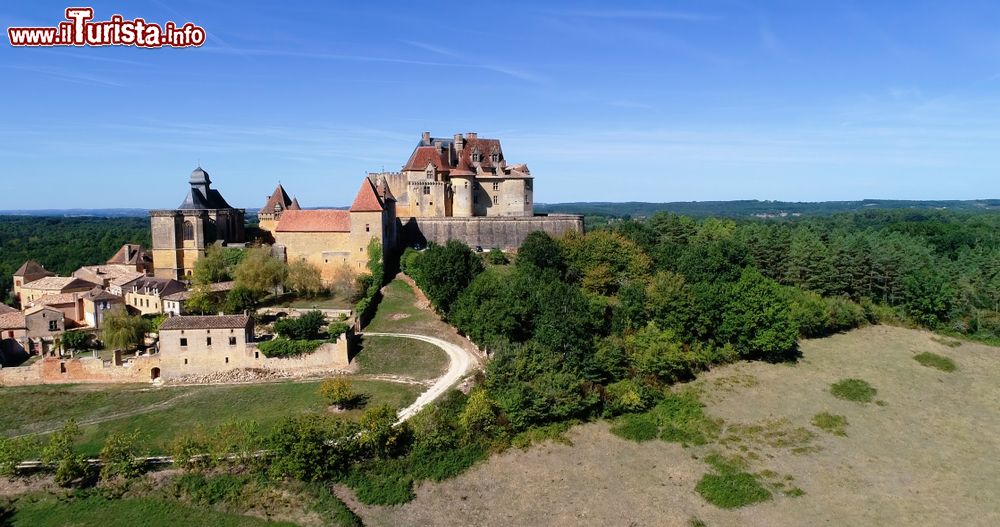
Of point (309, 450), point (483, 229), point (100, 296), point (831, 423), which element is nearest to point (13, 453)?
point (309, 450)

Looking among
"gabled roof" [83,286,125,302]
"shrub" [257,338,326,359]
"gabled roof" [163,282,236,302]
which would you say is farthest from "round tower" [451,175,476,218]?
"gabled roof" [83,286,125,302]

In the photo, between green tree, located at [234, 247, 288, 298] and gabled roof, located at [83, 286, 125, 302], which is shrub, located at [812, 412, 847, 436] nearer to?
green tree, located at [234, 247, 288, 298]

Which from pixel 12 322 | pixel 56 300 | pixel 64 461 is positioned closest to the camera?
pixel 64 461

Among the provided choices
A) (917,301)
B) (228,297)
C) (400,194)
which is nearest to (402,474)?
(228,297)

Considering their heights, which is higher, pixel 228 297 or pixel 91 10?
pixel 91 10

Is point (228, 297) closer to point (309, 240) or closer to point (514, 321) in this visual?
point (309, 240)

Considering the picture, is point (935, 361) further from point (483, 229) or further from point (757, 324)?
point (483, 229)

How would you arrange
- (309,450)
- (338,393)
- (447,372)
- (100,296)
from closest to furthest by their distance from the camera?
(309,450)
(338,393)
(447,372)
(100,296)
